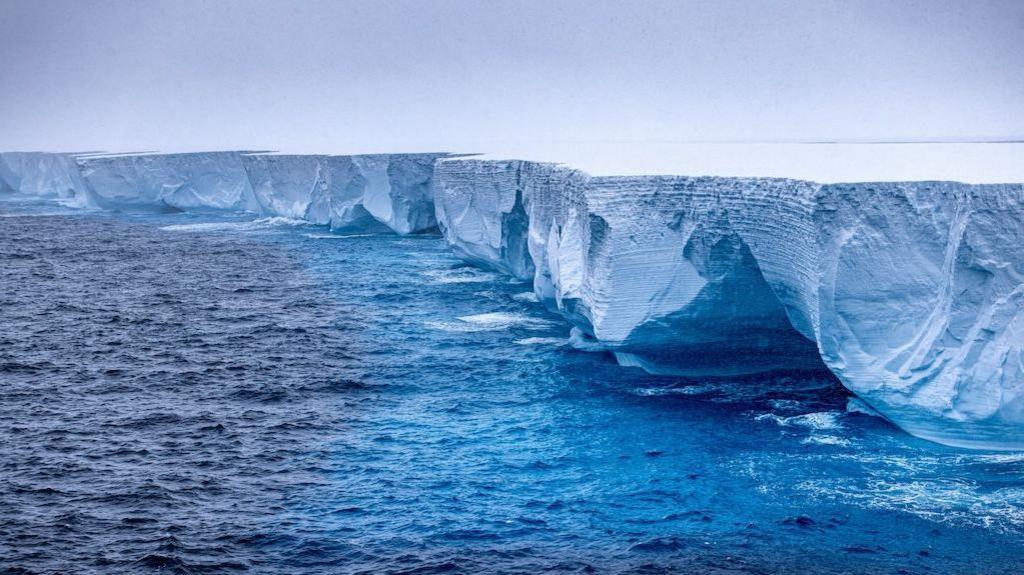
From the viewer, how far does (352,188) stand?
70.9 ft

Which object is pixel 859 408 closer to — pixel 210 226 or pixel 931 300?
pixel 931 300

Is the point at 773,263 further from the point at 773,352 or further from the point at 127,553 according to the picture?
the point at 127,553

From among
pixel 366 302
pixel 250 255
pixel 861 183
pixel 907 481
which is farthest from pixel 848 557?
pixel 250 255

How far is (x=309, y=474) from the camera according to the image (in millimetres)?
6977

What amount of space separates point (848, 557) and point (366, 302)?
961 cm

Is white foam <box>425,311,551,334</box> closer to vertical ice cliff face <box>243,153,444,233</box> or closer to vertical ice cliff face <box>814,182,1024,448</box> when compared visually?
vertical ice cliff face <box>814,182,1024,448</box>

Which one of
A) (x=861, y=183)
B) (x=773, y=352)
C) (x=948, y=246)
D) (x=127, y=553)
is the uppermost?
(x=861, y=183)

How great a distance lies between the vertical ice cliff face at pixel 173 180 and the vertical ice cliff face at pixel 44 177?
1.85 metres

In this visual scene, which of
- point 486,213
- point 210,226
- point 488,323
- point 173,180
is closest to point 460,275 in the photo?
point 486,213

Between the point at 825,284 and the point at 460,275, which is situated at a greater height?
the point at 825,284

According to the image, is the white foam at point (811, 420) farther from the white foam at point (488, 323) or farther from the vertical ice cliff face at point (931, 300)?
the white foam at point (488, 323)

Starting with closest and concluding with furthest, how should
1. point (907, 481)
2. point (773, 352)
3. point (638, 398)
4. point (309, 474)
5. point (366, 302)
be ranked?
1. point (907, 481)
2. point (309, 474)
3. point (638, 398)
4. point (773, 352)
5. point (366, 302)

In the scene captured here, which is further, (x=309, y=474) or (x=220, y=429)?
(x=220, y=429)

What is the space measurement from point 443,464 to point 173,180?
23.8 meters
